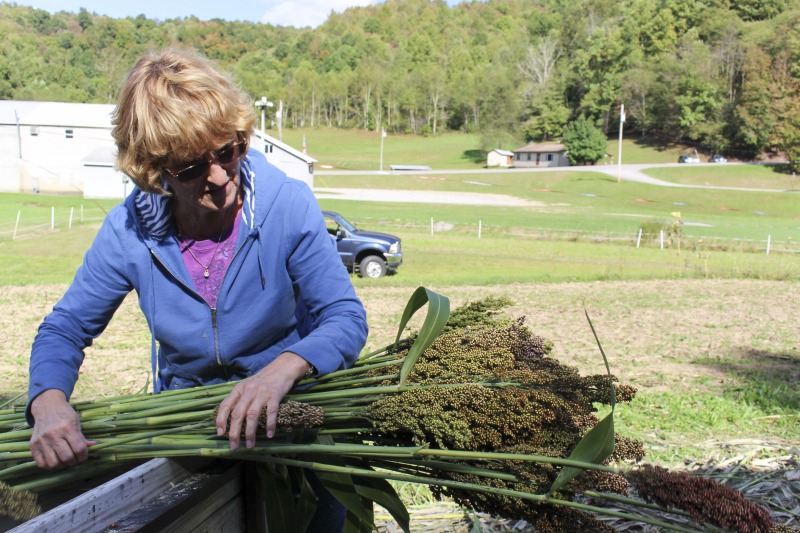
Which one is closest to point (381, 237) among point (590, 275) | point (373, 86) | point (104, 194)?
point (590, 275)

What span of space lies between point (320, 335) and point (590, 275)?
1710cm

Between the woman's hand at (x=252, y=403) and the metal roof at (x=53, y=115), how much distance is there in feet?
213

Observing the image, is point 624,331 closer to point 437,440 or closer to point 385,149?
point 437,440

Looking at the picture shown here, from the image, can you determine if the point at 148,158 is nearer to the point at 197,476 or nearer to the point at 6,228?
the point at 197,476

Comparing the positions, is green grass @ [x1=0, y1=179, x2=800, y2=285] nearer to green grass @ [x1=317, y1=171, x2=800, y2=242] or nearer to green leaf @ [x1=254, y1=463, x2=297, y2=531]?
green grass @ [x1=317, y1=171, x2=800, y2=242]

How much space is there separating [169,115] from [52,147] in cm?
6735

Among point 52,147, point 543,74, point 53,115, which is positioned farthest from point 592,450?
point 543,74

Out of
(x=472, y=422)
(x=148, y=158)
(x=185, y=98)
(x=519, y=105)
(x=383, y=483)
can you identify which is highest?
(x=519, y=105)

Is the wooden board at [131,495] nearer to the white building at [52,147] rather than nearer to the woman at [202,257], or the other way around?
the woman at [202,257]

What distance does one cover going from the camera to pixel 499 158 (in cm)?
9606

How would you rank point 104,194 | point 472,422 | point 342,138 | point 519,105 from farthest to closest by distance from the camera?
point 342,138 < point 519,105 < point 104,194 < point 472,422

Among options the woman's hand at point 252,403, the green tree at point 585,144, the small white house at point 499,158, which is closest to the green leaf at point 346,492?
the woman's hand at point 252,403

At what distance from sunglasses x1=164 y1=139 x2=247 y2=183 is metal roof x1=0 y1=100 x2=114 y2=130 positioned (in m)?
64.4

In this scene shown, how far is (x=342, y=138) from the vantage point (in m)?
124
